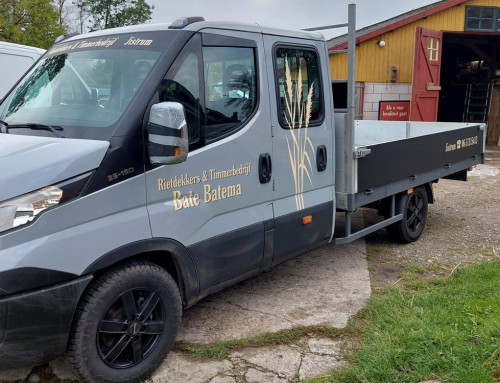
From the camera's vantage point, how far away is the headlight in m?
2.64

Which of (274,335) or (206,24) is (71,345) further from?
(206,24)

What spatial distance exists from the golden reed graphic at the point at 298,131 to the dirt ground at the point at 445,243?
1397mm

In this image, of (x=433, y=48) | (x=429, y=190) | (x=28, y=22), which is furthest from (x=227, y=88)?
(x=28, y=22)

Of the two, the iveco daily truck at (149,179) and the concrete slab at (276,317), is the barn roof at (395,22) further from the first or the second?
the iveco daily truck at (149,179)

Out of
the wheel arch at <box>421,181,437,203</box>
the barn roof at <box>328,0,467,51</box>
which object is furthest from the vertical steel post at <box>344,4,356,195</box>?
the barn roof at <box>328,0,467,51</box>

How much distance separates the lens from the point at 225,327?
13.5 feet

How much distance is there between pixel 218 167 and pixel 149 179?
2.01 ft

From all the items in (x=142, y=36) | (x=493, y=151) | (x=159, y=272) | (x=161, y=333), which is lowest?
(x=493, y=151)

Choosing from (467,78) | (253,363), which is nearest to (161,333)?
(253,363)

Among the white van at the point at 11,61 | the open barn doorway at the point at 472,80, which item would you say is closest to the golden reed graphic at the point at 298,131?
the white van at the point at 11,61

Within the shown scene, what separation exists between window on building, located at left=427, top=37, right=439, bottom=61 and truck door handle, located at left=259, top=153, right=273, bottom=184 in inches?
468

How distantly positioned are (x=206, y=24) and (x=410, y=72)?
39.8ft

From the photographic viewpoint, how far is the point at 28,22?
742 inches

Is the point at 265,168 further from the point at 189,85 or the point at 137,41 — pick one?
the point at 137,41
